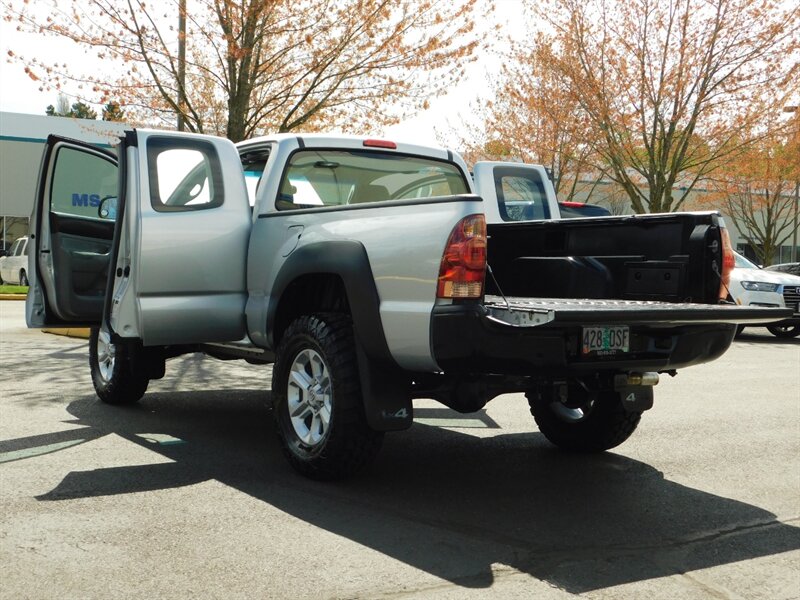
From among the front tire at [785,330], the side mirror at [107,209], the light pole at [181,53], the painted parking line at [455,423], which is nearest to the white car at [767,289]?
the front tire at [785,330]

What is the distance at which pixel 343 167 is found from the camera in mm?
6688

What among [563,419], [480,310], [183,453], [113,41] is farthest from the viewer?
[113,41]

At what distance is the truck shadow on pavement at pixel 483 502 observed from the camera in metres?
4.18

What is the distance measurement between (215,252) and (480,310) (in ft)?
7.87

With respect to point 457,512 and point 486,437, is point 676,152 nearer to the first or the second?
point 486,437

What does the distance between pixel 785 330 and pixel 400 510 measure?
13.8 metres

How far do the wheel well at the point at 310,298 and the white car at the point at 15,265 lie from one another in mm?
28398

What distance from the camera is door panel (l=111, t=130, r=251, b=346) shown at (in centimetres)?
621

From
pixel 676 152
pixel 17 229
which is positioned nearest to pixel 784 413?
pixel 676 152

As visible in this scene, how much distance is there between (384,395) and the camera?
5.05 meters

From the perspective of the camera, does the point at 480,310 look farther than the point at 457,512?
No

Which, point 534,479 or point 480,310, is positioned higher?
point 480,310

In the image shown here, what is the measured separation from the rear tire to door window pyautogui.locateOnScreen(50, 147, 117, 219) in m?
3.69

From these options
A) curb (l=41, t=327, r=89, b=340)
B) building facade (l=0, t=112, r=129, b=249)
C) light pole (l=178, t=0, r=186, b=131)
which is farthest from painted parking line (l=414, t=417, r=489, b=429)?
building facade (l=0, t=112, r=129, b=249)
